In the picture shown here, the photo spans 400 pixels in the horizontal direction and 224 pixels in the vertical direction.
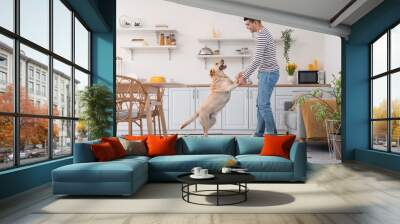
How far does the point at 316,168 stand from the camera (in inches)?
252

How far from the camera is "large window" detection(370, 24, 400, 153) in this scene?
21.3 feet

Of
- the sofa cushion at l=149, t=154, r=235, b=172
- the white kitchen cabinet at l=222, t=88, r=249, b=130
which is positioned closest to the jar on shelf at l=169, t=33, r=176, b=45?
the white kitchen cabinet at l=222, t=88, r=249, b=130

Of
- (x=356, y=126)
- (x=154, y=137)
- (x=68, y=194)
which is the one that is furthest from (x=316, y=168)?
(x=68, y=194)

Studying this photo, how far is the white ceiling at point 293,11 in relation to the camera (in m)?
6.69

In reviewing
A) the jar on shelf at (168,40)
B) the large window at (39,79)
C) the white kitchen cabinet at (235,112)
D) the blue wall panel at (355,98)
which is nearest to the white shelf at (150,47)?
the jar on shelf at (168,40)

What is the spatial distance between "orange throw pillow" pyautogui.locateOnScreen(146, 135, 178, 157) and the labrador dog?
2.29 metres

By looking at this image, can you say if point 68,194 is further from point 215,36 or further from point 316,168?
point 215,36

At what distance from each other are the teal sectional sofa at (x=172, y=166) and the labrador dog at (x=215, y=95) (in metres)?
2.19

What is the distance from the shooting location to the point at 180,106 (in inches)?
386

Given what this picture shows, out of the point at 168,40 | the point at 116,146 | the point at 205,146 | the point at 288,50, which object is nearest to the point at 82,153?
the point at 116,146

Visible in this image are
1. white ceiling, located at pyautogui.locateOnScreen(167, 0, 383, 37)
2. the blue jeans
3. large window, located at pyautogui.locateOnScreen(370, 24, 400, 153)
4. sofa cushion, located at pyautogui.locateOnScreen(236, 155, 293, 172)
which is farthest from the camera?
the blue jeans

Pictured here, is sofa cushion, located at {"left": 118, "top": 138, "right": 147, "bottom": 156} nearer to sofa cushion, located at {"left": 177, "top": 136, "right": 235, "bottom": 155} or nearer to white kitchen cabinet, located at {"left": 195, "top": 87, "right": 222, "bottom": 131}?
sofa cushion, located at {"left": 177, "top": 136, "right": 235, "bottom": 155}

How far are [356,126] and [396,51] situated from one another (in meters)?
1.74

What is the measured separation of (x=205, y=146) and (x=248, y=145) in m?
0.59
